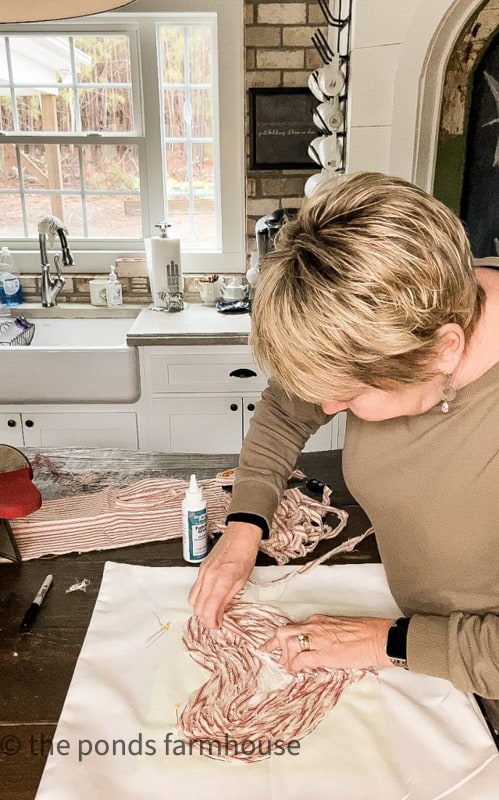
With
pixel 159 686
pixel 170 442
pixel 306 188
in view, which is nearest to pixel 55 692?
pixel 159 686

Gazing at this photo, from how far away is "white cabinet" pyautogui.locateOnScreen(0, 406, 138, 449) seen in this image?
2748 mm

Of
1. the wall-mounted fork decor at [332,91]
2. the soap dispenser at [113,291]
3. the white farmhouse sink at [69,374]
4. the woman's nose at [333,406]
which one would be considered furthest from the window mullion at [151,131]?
the woman's nose at [333,406]

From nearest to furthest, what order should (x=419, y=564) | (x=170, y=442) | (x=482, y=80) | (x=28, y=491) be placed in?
(x=419, y=564)
(x=28, y=491)
(x=482, y=80)
(x=170, y=442)

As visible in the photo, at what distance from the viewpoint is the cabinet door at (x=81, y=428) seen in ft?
9.02

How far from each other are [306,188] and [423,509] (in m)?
2.14

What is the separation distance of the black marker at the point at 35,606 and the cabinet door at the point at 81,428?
1.67 metres

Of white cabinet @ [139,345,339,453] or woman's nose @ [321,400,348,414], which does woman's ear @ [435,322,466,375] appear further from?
white cabinet @ [139,345,339,453]

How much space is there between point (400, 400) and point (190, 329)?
1830 mm

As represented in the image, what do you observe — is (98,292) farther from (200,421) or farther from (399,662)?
(399,662)

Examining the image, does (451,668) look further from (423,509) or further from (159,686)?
(159,686)

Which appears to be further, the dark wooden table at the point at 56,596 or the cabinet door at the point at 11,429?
the cabinet door at the point at 11,429

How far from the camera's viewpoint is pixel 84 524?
4.04 ft

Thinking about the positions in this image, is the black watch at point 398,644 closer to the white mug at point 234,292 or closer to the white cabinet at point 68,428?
the white cabinet at point 68,428

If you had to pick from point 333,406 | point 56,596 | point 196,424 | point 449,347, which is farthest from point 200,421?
point 449,347
